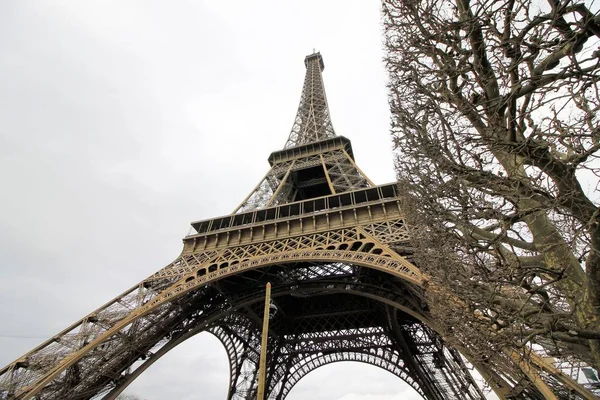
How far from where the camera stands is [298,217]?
15430 mm

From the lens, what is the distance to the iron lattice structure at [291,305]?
452 inches

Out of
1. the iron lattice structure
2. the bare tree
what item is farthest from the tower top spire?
the bare tree

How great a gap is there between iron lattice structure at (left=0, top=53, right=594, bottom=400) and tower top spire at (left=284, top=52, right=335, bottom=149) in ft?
2.15

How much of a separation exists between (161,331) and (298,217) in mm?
7567

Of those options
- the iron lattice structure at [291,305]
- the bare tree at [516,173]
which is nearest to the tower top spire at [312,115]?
the iron lattice structure at [291,305]

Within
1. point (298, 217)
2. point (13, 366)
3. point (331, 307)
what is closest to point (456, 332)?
point (298, 217)

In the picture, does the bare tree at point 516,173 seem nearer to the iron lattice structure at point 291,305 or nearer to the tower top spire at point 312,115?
the iron lattice structure at point 291,305

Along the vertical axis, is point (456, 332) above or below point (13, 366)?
below

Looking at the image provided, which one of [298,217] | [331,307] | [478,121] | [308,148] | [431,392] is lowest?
[431,392]

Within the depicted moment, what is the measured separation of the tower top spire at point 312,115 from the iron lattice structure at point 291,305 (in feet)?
2.15

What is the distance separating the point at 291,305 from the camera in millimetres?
23297

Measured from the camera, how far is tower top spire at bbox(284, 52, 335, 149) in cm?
2677

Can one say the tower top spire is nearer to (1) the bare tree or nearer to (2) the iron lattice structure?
(2) the iron lattice structure

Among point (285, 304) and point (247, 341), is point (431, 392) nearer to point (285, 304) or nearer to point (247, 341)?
point (285, 304)
